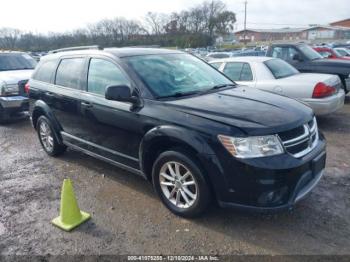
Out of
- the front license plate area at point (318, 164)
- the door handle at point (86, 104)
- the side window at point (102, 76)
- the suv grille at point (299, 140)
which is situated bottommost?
the front license plate area at point (318, 164)

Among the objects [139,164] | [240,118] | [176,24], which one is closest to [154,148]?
[139,164]

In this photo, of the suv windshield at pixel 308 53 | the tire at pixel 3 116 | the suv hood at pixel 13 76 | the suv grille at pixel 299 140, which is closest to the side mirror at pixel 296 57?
the suv windshield at pixel 308 53

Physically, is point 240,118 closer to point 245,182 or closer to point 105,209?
point 245,182

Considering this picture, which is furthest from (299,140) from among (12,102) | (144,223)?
(12,102)

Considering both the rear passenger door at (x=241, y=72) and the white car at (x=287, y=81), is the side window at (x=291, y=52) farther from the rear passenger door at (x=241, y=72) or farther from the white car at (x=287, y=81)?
the rear passenger door at (x=241, y=72)

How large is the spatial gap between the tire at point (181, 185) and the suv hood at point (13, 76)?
6040mm

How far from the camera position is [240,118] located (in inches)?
119

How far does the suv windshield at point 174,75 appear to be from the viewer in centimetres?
371

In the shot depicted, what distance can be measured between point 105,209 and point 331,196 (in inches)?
107

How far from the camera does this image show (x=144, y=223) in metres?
3.44

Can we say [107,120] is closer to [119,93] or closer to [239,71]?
[119,93]

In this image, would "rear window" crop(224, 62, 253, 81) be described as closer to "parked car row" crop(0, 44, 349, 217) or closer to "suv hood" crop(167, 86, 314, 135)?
"parked car row" crop(0, 44, 349, 217)

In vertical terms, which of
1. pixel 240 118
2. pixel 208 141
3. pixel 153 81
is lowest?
pixel 208 141

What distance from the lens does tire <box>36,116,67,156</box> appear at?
5.29m
